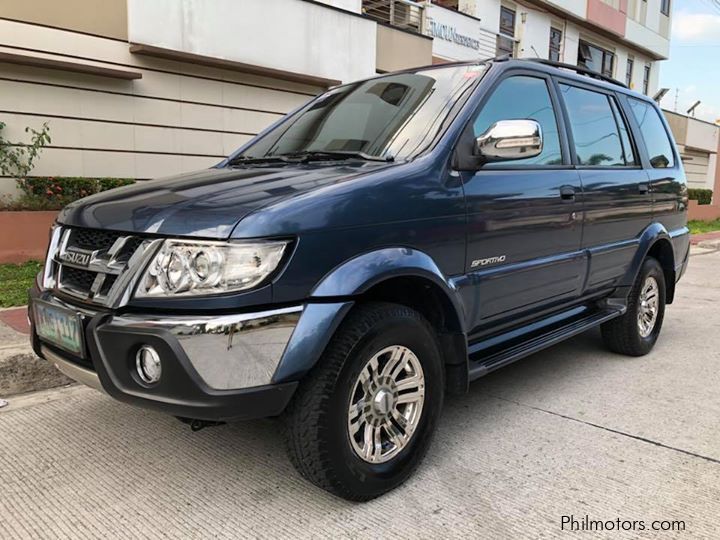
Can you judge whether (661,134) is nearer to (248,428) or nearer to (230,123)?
(248,428)

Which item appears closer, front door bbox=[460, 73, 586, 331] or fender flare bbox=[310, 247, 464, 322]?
fender flare bbox=[310, 247, 464, 322]

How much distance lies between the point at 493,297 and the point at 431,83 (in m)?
1.24

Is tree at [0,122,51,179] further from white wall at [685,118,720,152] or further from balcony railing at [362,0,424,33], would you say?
white wall at [685,118,720,152]

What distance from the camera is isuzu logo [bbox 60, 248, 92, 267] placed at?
2.43 metres

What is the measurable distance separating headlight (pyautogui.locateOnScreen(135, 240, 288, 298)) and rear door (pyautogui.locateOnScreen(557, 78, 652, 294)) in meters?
2.47

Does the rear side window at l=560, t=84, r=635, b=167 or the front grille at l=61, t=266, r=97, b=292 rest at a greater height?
the rear side window at l=560, t=84, r=635, b=167

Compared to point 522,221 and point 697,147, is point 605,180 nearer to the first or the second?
point 522,221

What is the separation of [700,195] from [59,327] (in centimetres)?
2480

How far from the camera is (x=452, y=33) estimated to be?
552 inches

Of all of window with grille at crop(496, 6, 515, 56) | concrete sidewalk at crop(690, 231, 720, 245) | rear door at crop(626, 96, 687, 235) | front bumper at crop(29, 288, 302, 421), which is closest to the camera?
front bumper at crop(29, 288, 302, 421)

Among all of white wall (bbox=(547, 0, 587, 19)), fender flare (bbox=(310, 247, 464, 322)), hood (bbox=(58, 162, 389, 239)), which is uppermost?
white wall (bbox=(547, 0, 587, 19))

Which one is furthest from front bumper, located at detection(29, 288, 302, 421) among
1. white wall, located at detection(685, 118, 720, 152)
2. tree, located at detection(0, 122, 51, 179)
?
white wall, located at detection(685, 118, 720, 152)

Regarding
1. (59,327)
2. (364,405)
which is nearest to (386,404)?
(364,405)

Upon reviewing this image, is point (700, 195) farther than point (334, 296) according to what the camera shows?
Yes
